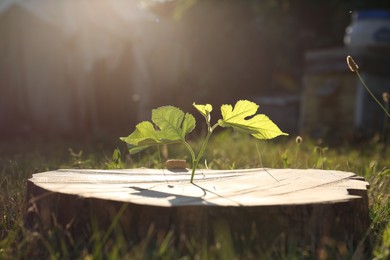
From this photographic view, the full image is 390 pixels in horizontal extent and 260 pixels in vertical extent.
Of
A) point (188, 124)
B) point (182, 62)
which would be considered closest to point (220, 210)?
point (188, 124)

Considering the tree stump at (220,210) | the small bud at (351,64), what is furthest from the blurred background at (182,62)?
the tree stump at (220,210)

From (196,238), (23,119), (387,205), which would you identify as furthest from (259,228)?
(23,119)

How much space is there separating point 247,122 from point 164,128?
0.32m

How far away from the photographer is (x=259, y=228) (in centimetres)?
175

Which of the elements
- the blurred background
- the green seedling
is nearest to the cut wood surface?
the green seedling

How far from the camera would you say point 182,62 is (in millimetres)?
12422

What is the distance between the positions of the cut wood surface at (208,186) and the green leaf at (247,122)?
0.64ft

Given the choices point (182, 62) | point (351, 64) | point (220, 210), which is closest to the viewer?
point (220, 210)

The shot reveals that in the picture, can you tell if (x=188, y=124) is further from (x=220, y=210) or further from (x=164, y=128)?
(x=220, y=210)

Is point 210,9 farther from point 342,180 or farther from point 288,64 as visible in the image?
point 342,180

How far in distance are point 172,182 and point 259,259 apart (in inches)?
22.3

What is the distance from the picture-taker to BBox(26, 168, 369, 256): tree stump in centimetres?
170

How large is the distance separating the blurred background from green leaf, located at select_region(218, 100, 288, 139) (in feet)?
16.9

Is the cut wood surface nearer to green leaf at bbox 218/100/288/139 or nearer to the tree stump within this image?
the tree stump
